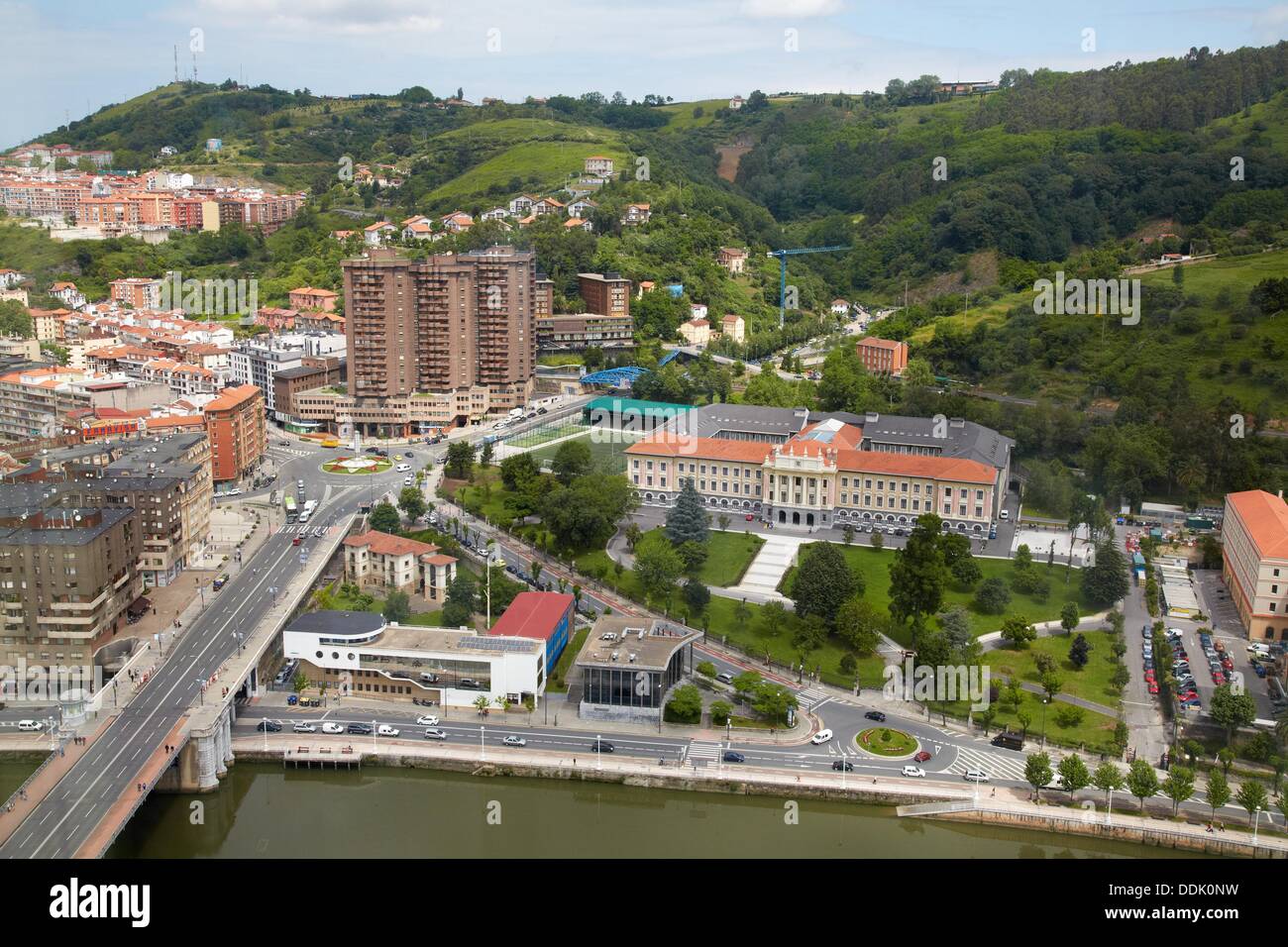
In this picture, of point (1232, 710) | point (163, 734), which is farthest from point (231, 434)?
point (1232, 710)

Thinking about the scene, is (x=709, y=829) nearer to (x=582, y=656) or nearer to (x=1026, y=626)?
(x=582, y=656)

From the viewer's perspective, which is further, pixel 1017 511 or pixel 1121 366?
pixel 1121 366

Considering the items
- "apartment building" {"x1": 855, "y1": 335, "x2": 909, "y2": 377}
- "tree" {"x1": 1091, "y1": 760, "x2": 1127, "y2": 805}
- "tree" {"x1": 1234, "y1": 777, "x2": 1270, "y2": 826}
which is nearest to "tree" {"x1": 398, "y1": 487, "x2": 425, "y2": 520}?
"tree" {"x1": 1091, "y1": 760, "x2": 1127, "y2": 805}

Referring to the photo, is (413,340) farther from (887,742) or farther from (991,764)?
(991,764)

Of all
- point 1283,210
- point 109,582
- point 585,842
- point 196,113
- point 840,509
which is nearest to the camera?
point 585,842

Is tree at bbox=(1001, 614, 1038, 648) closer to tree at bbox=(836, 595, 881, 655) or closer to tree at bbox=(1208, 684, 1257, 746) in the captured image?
tree at bbox=(836, 595, 881, 655)

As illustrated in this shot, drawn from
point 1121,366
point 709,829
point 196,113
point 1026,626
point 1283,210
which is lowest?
point 709,829

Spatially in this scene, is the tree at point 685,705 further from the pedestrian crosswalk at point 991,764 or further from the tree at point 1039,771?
the tree at point 1039,771

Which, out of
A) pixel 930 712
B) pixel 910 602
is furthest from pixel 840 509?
pixel 930 712
